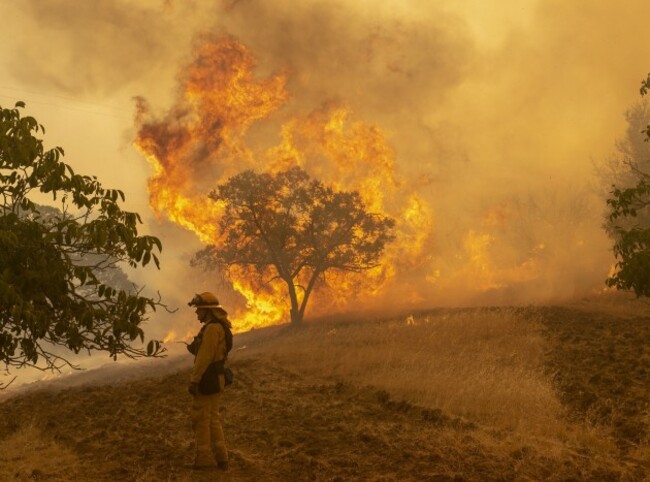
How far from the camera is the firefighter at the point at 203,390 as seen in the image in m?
8.21

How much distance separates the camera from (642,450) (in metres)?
8.89

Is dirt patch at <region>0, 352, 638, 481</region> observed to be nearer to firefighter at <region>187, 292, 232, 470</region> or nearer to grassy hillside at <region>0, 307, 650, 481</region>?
grassy hillside at <region>0, 307, 650, 481</region>

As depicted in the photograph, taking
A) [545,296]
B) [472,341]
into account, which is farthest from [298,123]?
[472,341]

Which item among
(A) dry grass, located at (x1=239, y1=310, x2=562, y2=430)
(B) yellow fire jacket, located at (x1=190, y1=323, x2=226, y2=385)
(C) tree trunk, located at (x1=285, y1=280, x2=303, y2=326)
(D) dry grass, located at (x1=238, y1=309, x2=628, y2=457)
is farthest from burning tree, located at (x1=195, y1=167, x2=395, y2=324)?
(B) yellow fire jacket, located at (x1=190, y1=323, x2=226, y2=385)

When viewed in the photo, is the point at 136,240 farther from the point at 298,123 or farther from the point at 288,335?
the point at 298,123

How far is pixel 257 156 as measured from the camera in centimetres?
4094

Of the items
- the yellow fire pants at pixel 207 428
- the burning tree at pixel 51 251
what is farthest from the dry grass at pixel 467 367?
the burning tree at pixel 51 251

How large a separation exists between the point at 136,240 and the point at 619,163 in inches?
2081

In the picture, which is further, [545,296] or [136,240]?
[545,296]

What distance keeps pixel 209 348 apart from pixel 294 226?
26.9 meters

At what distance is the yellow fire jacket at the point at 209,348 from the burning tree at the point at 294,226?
83.6 feet

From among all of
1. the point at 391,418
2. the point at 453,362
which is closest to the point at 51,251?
the point at 391,418

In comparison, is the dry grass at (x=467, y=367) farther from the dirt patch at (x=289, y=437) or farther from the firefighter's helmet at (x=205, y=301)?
the firefighter's helmet at (x=205, y=301)

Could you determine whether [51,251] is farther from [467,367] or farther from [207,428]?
[467,367]
